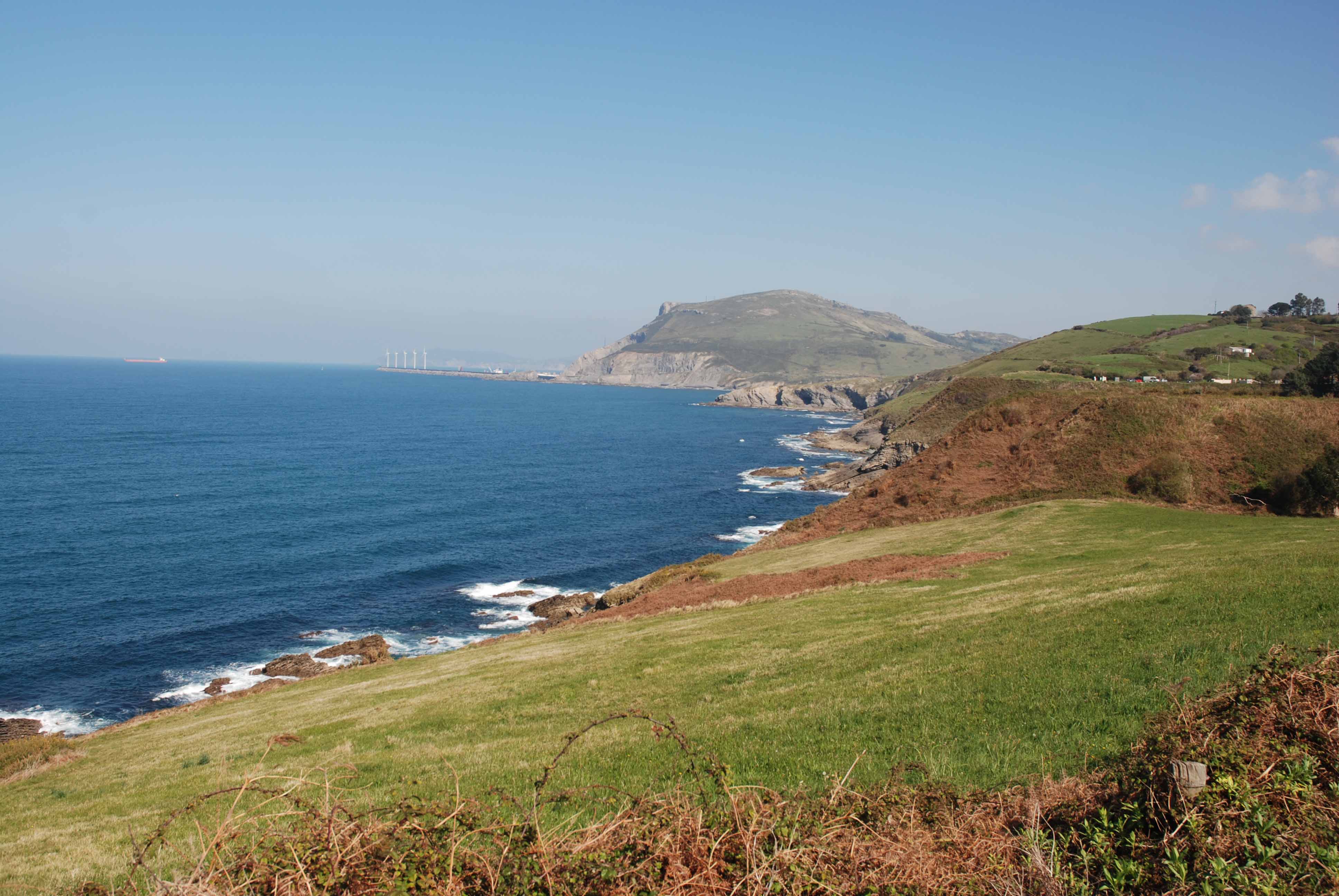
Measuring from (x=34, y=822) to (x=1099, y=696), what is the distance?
18.5 meters

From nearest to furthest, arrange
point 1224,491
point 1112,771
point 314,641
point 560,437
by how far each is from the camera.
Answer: point 1112,771 → point 1224,491 → point 314,641 → point 560,437

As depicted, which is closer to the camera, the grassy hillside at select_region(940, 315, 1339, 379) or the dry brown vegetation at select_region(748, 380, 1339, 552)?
the dry brown vegetation at select_region(748, 380, 1339, 552)

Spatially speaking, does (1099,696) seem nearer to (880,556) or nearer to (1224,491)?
(880,556)

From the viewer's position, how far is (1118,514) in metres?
32.8

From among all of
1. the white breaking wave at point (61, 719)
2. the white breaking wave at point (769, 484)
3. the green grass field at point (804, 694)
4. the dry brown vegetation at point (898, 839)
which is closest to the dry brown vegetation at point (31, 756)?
the green grass field at point (804, 694)

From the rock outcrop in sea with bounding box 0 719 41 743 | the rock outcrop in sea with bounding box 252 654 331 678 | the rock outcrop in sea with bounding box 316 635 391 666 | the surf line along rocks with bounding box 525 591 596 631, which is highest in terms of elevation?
the surf line along rocks with bounding box 525 591 596 631

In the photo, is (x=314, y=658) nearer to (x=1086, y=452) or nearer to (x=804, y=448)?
(x=1086, y=452)

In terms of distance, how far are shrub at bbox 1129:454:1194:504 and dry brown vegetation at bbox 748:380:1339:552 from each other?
0.36ft

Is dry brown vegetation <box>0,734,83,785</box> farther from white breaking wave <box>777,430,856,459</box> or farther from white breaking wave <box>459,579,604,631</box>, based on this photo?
white breaking wave <box>777,430,856,459</box>

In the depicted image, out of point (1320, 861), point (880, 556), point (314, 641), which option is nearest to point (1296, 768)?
point (1320, 861)

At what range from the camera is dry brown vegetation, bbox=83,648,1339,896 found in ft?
17.4

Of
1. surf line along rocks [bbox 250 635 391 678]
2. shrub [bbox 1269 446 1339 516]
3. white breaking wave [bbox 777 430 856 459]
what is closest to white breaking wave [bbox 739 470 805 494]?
white breaking wave [bbox 777 430 856 459]

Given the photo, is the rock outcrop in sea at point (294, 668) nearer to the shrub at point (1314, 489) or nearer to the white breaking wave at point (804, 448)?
the shrub at point (1314, 489)

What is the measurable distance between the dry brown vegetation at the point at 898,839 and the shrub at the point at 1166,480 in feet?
112
